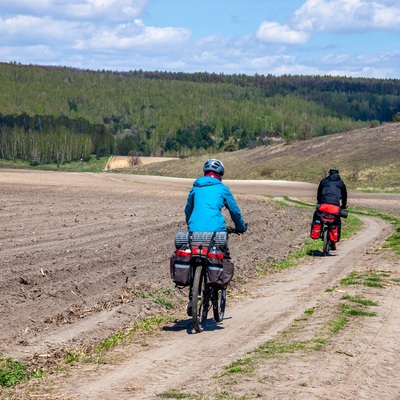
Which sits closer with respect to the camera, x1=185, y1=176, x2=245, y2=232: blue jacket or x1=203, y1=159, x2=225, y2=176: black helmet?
x1=185, y1=176, x2=245, y2=232: blue jacket

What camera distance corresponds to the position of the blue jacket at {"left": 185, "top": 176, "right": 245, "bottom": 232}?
1069 cm

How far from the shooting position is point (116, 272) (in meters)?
15.1

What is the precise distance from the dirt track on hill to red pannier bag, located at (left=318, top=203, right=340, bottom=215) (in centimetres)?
108

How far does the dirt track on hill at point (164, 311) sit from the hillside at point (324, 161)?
48566 millimetres

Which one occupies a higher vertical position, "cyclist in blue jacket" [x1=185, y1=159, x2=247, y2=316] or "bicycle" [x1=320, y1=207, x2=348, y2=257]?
"cyclist in blue jacket" [x1=185, y1=159, x2=247, y2=316]

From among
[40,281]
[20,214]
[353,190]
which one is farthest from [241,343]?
[353,190]

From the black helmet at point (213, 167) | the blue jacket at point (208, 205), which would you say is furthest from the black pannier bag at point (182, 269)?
the black helmet at point (213, 167)

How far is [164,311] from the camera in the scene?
12.6 m

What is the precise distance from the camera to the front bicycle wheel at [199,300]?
10.3 meters

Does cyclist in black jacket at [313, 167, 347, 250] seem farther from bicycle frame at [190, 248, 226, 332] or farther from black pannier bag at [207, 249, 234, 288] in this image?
black pannier bag at [207, 249, 234, 288]

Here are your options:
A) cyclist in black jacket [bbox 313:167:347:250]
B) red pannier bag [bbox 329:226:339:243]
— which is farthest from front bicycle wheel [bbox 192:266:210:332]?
cyclist in black jacket [bbox 313:167:347:250]

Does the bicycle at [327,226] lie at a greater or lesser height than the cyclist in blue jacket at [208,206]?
lesser

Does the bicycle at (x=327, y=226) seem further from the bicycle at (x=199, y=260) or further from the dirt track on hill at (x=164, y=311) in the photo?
the bicycle at (x=199, y=260)

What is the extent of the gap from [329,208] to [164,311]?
29.7ft
